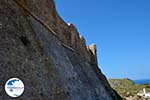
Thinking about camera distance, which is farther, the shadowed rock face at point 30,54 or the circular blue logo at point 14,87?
the shadowed rock face at point 30,54

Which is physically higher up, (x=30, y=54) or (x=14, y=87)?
(x=30, y=54)

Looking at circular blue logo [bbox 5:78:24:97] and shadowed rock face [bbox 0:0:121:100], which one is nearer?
circular blue logo [bbox 5:78:24:97]

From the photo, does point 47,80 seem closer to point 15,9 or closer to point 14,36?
point 14,36

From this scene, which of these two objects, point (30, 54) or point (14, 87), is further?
point (30, 54)

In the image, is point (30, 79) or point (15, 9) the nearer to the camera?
point (30, 79)

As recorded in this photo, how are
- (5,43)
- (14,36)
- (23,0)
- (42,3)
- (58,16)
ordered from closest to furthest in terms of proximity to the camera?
(5,43) → (14,36) → (23,0) → (42,3) → (58,16)

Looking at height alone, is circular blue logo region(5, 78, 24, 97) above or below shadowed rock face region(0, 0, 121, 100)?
below

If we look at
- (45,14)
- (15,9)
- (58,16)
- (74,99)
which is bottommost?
(74,99)

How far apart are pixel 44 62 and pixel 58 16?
277 inches

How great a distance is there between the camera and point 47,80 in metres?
8.60

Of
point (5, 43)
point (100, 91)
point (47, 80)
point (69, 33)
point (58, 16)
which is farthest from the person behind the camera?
point (100, 91)

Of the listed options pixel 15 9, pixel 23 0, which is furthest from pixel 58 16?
pixel 15 9

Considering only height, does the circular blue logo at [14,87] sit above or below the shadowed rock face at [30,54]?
below

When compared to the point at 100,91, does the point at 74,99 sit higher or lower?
lower
